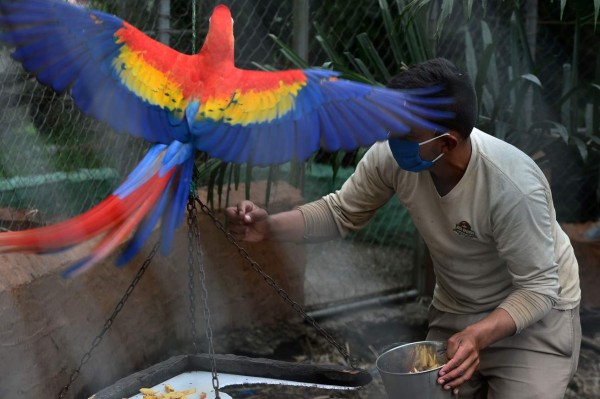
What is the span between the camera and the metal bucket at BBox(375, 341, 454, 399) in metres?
1.80

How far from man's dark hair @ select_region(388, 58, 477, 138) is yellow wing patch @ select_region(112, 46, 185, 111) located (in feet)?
1.59

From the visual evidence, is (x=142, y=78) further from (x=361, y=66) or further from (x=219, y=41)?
(x=361, y=66)

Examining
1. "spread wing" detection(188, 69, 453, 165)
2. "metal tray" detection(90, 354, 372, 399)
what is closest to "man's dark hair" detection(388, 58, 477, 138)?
"spread wing" detection(188, 69, 453, 165)

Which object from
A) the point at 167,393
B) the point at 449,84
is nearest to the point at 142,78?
the point at 449,84

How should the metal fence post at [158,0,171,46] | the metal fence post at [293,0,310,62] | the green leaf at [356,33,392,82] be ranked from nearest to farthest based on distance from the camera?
the metal fence post at [158,0,171,46] < the green leaf at [356,33,392,82] < the metal fence post at [293,0,310,62]

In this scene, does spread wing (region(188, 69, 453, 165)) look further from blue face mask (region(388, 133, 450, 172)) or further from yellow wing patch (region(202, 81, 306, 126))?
blue face mask (region(388, 133, 450, 172))

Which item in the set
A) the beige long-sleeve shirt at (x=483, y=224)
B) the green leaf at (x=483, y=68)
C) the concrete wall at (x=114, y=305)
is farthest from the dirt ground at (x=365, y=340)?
the green leaf at (x=483, y=68)

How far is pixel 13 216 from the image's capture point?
8.62 feet

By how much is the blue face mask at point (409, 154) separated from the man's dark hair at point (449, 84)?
0.05 m

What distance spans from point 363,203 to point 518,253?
1.53 ft

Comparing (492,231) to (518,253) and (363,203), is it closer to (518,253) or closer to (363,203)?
(518,253)

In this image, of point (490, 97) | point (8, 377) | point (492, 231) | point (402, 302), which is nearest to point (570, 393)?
point (402, 302)

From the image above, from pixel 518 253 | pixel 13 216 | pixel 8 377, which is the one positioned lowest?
pixel 8 377

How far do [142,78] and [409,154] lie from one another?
61cm
